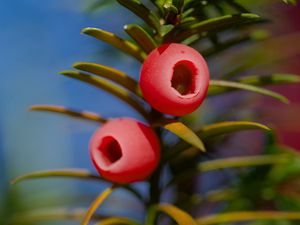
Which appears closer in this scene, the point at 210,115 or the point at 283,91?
the point at 210,115

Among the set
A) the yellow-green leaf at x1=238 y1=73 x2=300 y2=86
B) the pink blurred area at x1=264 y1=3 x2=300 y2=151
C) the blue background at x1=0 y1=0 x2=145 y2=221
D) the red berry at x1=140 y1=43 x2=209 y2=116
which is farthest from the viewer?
the blue background at x1=0 y1=0 x2=145 y2=221

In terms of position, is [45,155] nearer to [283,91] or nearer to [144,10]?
[283,91]

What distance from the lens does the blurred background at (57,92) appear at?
73 cm

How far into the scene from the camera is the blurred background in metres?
0.73

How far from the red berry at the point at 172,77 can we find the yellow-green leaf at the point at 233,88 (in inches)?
2.7

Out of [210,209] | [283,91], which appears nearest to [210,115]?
[210,209]

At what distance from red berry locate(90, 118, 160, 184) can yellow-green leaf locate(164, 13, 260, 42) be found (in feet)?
0.27

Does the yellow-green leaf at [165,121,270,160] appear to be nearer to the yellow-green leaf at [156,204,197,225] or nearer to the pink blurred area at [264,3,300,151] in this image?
the yellow-green leaf at [156,204,197,225]

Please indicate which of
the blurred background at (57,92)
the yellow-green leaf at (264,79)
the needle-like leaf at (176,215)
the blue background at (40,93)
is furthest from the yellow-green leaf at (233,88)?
the blue background at (40,93)

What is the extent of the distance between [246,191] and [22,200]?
0.42 metres

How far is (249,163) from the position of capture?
0.51m

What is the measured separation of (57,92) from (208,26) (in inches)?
26.3

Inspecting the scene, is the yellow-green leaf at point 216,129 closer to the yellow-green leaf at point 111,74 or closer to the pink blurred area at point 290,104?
the yellow-green leaf at point 111,74

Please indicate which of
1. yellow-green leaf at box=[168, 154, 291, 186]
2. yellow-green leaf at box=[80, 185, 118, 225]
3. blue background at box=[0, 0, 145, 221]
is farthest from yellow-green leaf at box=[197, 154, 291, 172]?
blue background at box=[0, 0, 145, 221]
